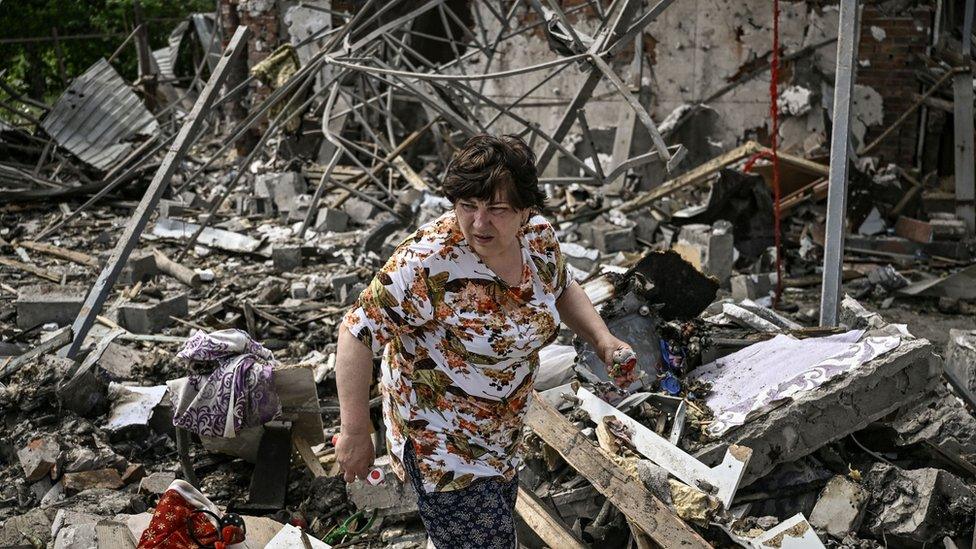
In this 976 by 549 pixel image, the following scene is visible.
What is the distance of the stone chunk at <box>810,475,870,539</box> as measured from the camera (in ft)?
10.4

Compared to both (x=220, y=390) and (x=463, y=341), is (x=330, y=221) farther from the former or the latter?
(x=463, y=341)

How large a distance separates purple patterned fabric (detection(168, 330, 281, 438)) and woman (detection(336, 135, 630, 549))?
154 centimetres

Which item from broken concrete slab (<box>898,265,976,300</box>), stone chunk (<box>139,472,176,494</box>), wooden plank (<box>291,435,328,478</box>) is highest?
stone chunk (<box>139,472,176,494</box>)

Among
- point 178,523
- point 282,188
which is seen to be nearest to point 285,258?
point 282,188

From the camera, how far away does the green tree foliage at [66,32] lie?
16578 millimetres

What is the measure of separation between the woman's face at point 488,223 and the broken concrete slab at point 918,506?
2.06 meters

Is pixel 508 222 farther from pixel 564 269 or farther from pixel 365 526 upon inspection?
pixel 365 526

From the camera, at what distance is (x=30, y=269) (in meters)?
7.27

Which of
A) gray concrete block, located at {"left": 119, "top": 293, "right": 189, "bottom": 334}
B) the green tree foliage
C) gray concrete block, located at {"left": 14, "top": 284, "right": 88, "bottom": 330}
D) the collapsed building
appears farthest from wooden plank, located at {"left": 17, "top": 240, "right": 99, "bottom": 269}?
the green tree foliage

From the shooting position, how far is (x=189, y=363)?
3.71 m

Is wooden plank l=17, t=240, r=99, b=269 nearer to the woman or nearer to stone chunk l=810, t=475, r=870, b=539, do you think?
the woman

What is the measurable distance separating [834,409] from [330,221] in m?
6.31

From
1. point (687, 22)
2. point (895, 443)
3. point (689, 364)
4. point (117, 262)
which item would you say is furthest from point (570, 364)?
point (687, 22)

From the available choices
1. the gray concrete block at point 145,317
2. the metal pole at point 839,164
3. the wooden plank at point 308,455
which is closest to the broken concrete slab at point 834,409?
the metal pole at point 839,164
